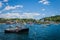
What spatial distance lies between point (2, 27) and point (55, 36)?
5.29 feet

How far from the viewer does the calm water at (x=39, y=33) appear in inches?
189

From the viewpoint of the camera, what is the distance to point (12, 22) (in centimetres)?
488

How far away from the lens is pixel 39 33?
485cm

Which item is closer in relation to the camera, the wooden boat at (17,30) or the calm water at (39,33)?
the calm water at (39,33)

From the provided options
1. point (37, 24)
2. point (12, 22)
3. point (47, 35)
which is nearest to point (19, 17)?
point (12, 22)

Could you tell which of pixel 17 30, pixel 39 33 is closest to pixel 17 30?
pixel 17 30

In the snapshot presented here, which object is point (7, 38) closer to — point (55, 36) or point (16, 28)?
point (16, 28)

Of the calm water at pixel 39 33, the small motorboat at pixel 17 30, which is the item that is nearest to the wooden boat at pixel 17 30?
the small motorboat at pixel 17 30

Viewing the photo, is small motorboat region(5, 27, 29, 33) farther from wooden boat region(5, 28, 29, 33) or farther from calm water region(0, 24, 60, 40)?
calm water region(0, 24, 60, 40)

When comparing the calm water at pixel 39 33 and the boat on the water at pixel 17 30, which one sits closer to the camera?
the calm water at pixel 39 33

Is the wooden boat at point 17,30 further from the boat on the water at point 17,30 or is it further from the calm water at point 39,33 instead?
the calm water at point 39,33

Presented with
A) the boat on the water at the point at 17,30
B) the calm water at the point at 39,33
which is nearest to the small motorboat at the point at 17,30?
A: the boat on the water at the point at 17,30

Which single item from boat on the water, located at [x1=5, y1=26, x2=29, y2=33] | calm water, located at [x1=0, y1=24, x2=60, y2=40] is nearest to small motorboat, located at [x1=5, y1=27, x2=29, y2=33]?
boat on the water, located at [x1=5, y1=26, x2=29, y2=33]

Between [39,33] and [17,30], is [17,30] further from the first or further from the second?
[39,33]
